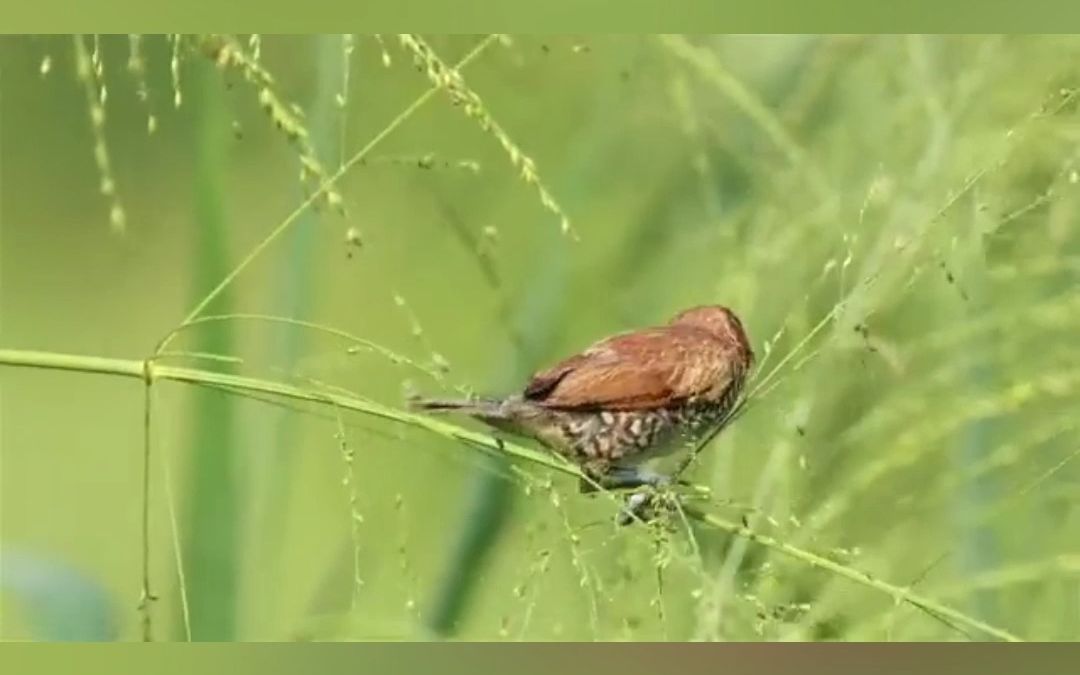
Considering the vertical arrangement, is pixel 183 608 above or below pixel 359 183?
below

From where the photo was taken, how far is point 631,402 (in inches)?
37.8

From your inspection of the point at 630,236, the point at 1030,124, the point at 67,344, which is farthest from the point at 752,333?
the point at 67,344

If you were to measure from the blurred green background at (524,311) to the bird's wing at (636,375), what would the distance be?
2cm

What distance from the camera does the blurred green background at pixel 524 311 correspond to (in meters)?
0.96

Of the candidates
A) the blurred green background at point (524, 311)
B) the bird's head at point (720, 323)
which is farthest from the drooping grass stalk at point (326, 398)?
the bird's head at point (720, 323)

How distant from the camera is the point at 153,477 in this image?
0.96 m

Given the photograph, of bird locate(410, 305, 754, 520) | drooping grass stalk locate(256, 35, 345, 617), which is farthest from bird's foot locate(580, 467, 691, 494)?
drooping grass stalk locate(256, 35, 345, 617)

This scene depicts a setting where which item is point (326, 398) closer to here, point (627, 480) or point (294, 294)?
point (294, 294)

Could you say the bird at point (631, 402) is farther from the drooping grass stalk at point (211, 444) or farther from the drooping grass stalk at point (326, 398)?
the drooping grass stalk at point (211, 444)

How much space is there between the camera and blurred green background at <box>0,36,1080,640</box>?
0.96 metres

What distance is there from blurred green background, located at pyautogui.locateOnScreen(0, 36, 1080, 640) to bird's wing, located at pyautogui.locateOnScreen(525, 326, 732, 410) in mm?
19

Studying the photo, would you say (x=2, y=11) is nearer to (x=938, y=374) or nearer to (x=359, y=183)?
(x=359, y=183)

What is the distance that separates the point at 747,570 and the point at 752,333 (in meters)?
0.17

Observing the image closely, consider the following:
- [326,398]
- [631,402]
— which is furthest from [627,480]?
[326,398]
